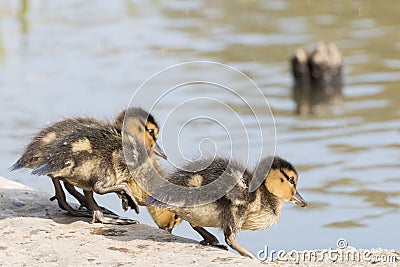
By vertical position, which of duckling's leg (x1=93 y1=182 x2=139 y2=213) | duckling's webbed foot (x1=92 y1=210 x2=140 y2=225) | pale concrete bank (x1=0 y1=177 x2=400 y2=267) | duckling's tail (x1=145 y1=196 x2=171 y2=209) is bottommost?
pale concrete bank (x1=0 y1=177 x2=400 y2=267)

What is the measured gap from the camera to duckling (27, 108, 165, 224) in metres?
5.21

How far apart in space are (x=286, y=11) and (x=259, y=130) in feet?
17.0

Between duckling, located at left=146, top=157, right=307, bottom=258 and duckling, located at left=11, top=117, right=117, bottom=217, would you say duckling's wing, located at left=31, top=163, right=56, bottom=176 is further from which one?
duckling, located at left=146, top=157, right=307, bottom=258

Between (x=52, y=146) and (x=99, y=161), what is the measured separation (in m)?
0.28

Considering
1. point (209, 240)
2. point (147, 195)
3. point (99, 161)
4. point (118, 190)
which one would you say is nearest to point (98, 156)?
point (99, 161)

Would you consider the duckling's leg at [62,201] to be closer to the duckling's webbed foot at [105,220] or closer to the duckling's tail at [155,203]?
the duckling's webbed foot at [105,220]

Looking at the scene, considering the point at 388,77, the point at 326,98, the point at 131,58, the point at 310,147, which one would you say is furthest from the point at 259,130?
the point at 131,58

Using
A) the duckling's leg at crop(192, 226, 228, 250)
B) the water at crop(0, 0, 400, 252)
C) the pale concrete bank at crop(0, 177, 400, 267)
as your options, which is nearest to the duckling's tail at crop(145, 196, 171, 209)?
the pale concrete bank at crop(0, 177, 400, 267)

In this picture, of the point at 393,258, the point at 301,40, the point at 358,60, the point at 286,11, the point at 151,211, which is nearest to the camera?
the point at 393,258

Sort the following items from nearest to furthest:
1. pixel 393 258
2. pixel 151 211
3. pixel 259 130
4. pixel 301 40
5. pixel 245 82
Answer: pixel 393 258
pixel 151 211
pixel 259 130
pixel 245 82
pixel 301 40

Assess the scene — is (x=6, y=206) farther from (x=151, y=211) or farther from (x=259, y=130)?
(x=259, y=130)

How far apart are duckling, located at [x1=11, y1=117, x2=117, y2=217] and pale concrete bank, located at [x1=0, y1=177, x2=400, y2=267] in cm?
12

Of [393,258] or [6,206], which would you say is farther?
[6,206]

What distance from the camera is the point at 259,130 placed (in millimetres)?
8766
